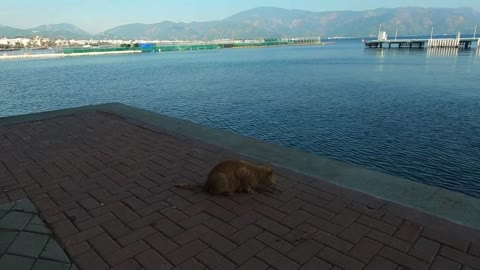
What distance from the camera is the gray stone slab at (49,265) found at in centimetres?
290

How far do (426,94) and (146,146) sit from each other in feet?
67.7

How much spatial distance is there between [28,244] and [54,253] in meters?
0.37

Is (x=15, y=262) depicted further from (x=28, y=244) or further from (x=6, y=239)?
(x=6, y=239)

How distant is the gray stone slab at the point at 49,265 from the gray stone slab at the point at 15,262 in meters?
0.06

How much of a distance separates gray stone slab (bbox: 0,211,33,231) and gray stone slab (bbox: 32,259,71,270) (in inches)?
32.5

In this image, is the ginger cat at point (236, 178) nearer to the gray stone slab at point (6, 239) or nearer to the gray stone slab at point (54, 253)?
the gray stone slab at point (54, 253)

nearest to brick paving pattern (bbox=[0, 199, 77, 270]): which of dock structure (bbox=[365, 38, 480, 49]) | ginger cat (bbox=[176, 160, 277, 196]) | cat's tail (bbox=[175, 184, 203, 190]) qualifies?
cat's tail (bbox=[175, 184, 203, 190])

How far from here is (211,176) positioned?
14.4ft

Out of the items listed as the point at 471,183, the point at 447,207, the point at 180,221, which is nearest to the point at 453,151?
the point at 471,183

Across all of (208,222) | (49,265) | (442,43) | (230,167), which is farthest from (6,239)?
(442,43)

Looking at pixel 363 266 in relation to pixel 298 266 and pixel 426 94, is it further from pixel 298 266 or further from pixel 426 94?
pixel 426 94

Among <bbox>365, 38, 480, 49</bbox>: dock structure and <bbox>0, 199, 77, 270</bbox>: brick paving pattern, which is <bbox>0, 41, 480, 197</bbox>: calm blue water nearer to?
<bbox>0, 199, 77, 270</bbox>: brick paving pattern

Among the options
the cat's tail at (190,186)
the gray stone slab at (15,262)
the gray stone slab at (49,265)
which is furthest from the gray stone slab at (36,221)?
the cat's tail at (190,186)

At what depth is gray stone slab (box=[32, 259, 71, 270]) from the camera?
290 centimetres
